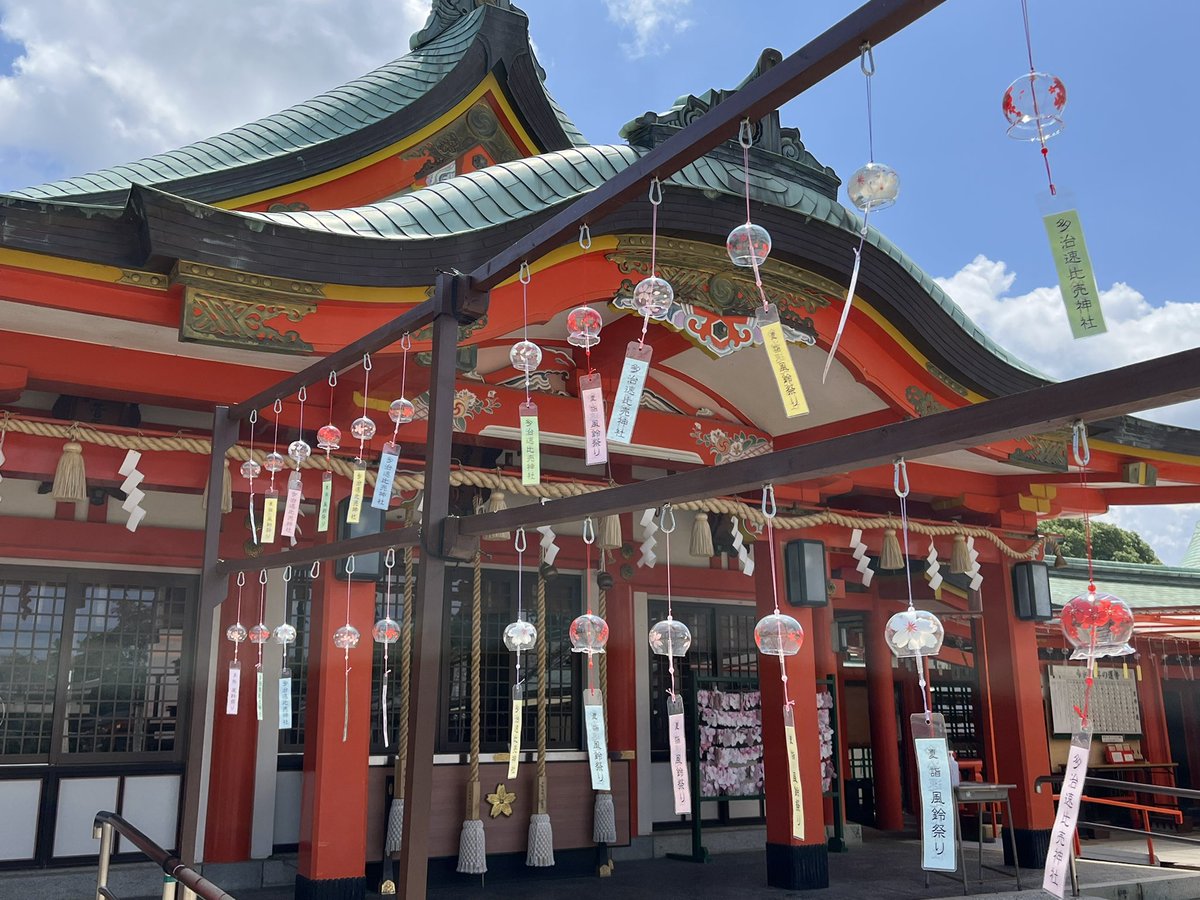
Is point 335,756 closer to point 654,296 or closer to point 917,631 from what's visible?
point 654,296

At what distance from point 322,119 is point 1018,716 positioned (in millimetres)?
8939

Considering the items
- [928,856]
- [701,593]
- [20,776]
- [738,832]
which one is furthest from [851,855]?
[928,856]

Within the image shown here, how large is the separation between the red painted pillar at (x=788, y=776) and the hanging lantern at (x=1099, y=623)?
18.3 ft

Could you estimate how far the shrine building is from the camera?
572 cm

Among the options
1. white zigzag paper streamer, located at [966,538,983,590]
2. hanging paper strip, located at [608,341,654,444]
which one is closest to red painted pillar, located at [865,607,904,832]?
white zigzag paper streamer, located at [966,538,983,590]

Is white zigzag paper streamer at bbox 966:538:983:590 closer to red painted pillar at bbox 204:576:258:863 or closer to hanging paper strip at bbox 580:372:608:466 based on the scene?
red painted pillar at bbox 204:576:258:863

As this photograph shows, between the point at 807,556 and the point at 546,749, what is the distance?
10.1ft

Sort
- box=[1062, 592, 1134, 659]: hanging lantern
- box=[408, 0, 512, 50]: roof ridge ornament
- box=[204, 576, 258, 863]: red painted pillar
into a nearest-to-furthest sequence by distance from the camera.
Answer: box=[1062, 592, 1134, 659]: hanging lantern → box=[204, 576, 258, 863]: red painted pillar → box=[408, 0, 512, 50]: roof ridge ornament

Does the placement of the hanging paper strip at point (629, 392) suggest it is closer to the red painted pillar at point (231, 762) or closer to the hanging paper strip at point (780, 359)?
the hanging paper strip at point (780, 359)

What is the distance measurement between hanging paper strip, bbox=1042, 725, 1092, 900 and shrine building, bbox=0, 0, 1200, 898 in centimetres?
183

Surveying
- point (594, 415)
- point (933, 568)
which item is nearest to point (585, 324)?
point (594, 415)

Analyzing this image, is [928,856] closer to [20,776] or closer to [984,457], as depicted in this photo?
[984,457]

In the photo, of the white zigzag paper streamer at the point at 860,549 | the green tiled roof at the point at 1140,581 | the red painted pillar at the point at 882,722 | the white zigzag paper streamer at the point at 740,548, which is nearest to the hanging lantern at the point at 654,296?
the white zigzag paper streamer at the point at 740,548

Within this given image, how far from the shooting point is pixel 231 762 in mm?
8086
